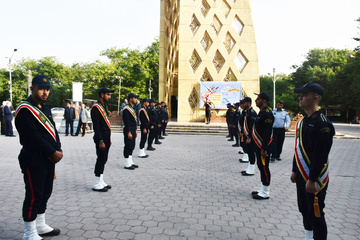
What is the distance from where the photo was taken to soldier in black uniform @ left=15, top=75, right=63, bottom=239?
10.5 ft

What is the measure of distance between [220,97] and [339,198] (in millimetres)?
20198

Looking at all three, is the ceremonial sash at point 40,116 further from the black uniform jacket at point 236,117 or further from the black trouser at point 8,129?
the black trouser at point 8,129

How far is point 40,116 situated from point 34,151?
441 millimetres

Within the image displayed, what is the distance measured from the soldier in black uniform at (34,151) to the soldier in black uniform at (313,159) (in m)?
2.98

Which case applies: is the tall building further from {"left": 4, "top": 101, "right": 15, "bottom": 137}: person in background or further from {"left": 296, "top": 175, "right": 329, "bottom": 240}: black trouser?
{"left": 296, "top": 175, "right": 329, "bottom": 240}: black trouser

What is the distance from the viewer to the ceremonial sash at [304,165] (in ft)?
9.34

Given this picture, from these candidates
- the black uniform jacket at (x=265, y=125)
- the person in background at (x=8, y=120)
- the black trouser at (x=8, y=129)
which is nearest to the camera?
the black uniform jacket at (x=265, y=125)

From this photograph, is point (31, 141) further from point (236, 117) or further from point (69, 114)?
point (69, 114)

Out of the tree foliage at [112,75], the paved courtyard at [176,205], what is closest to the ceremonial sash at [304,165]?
the paved courtyard at [176,205]

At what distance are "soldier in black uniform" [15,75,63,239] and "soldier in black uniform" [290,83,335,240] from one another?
2976mm

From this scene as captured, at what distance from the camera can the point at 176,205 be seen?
4.59 metres

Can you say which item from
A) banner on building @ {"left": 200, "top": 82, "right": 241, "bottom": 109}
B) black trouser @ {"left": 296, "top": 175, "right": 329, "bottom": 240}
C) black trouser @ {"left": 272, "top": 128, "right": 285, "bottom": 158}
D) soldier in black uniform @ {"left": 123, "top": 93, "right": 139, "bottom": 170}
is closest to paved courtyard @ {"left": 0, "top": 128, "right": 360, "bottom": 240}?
soldier in black uniform @ {"left": 123, "top": 93, "right": 139, "bottom": 170}

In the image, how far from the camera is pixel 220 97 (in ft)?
82.0

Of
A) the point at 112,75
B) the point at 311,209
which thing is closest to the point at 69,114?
the point at 311,209
